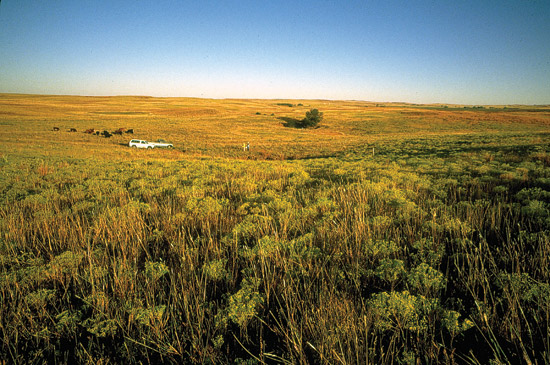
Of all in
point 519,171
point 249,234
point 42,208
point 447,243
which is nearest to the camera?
point 447,243

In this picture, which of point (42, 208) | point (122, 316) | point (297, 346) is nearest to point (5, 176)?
point (42, 208)

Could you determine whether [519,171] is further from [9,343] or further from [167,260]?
[9,343]

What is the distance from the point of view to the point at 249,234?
3.94 metres

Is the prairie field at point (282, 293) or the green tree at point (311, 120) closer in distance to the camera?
the prairie field at point (282, 293)

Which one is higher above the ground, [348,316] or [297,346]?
[348,316]

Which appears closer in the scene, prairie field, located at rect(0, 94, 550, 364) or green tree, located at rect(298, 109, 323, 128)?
prairie field, located at rect(0, 94, 550, 364)

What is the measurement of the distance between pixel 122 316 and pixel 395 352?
7.68 feet

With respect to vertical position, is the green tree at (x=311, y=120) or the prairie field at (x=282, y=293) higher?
the green tree at (x=311, y=120)

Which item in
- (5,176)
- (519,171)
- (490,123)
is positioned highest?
(490,123)

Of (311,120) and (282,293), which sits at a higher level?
(311,120)

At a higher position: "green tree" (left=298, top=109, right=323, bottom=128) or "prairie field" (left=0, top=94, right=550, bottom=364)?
"green tree" (left=298, top=109, right=323, bottom=128)

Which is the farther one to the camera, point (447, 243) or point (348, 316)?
point (447, 243)

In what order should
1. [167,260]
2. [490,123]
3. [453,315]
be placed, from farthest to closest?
[490,123], [167,260], [453,315]

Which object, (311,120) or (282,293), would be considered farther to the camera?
(311,120)
